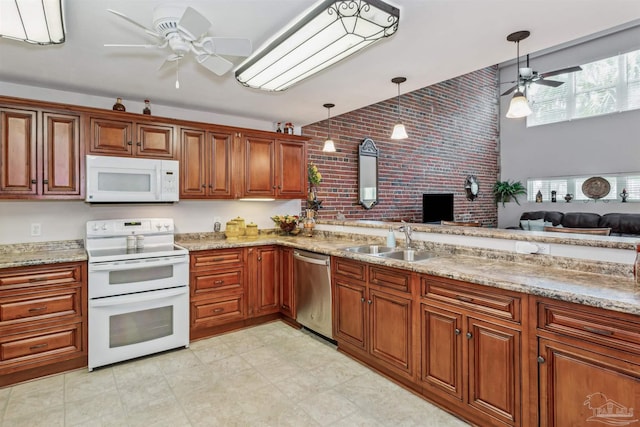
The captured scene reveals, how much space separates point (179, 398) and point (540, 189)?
8599mm

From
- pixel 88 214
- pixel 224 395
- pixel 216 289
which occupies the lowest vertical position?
pixel 224 395

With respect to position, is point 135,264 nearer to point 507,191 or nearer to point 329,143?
point 329,143

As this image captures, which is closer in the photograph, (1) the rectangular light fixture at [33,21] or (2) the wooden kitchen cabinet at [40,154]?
(1) the rectangular light fixture at [33,21]

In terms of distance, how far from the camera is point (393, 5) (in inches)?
70.9

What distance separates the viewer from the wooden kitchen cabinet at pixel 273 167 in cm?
381

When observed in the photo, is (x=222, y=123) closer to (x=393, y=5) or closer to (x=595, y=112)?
(x=393, y=5)

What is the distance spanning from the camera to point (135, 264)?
280 cm

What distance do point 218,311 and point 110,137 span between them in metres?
1.89

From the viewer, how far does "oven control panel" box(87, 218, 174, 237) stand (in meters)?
3.03

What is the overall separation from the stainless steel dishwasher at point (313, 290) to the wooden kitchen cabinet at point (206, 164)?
3.60 ft

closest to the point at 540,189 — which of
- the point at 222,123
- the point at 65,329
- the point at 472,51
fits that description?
the point at 472,51

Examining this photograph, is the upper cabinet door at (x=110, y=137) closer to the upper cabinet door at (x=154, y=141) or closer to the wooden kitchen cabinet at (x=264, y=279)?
the upper cabinet door at (x=154, y=141)

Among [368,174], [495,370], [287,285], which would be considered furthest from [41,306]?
[368,174]

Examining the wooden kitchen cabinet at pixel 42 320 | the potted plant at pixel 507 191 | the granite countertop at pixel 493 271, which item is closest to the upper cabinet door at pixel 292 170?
the granite countertop at pixel 493 271
